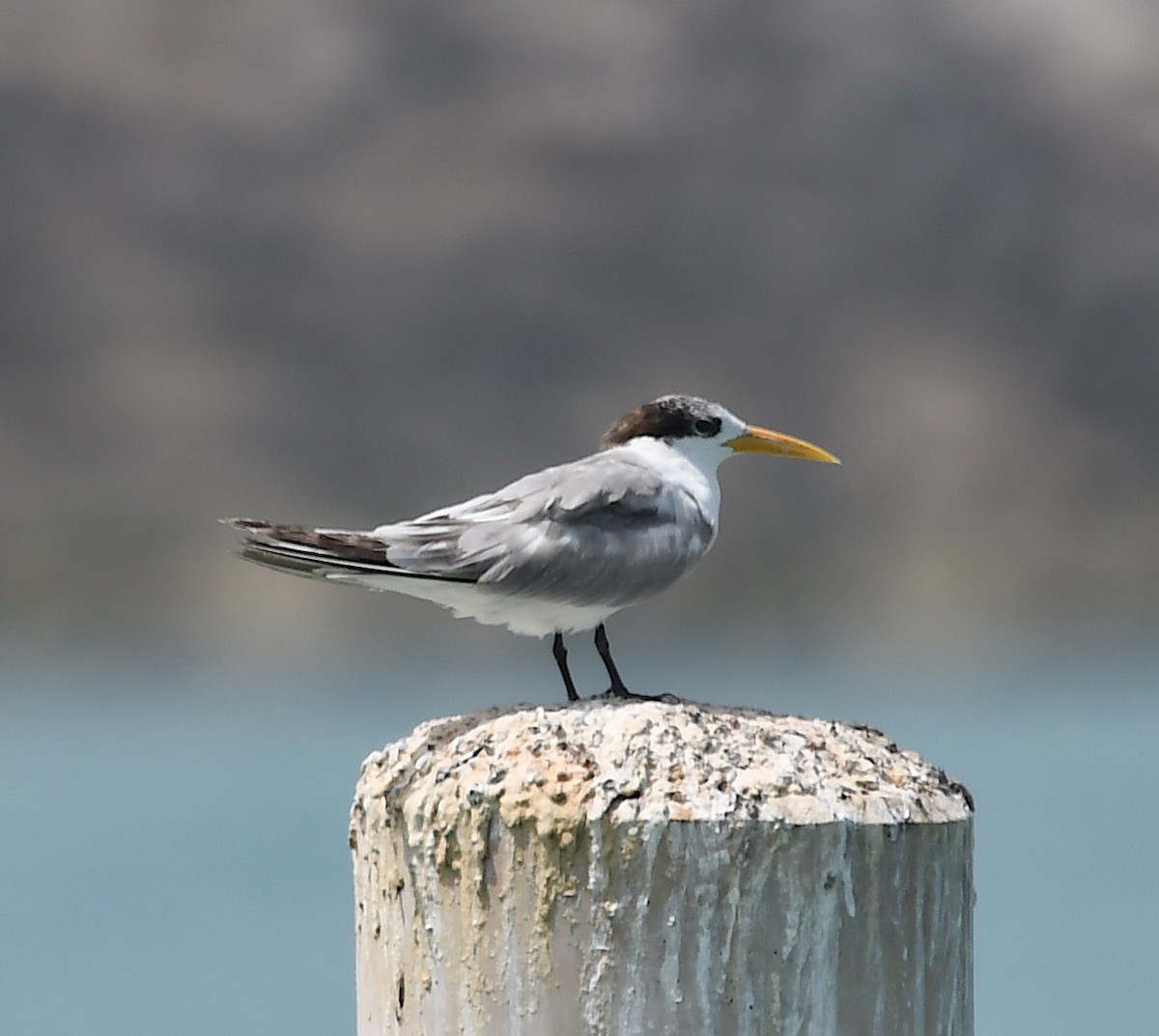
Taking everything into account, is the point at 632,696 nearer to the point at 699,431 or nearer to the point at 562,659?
the point at 562,659

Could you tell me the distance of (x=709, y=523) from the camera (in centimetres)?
339

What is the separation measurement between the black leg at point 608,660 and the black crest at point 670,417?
0.46 metres

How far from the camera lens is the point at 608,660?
3.21 meters

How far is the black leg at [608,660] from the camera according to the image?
3070 mm

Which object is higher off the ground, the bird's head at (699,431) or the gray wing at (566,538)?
the bird's head at (699,431)

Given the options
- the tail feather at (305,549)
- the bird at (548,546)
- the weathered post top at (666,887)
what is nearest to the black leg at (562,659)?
the bird at (548,546)

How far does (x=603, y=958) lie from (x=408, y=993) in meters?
0.28

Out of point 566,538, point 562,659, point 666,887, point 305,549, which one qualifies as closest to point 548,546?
point 566,538

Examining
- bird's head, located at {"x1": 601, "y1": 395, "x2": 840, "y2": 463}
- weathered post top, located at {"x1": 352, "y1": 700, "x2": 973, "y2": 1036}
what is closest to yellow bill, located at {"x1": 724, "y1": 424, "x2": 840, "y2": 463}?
bird's head, located at {"x1": 601, "y1": 395, "x2": 840, "y2": 463}

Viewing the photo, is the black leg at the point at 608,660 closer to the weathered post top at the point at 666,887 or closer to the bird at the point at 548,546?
the bird at the point at 548,546

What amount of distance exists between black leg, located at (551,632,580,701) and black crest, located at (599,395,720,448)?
1.74 ft

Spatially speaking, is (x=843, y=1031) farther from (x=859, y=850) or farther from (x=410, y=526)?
(x=410, y=526)

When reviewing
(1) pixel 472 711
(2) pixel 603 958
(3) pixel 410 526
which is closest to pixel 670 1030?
(2) pixel 603 958

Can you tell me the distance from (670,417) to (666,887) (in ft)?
5.99
